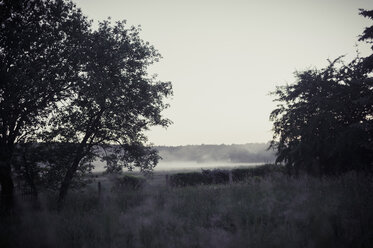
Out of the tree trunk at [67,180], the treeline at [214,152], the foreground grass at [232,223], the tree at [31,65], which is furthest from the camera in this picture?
the treeline at [214,152]

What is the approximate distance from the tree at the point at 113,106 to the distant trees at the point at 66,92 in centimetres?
5

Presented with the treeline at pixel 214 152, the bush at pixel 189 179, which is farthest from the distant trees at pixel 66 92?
the treeline at pixel 214 152

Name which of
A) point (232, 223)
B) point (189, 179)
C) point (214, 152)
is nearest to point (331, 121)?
point (232, 223)

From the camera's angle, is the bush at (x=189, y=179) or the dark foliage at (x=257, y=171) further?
the dark foliage at (x=257, y=171)

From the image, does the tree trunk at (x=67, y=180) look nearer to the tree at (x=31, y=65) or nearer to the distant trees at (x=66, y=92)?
the distant trees at (x=66, y=92)

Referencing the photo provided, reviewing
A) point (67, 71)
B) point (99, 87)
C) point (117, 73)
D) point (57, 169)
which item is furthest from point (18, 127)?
point (117, 73)

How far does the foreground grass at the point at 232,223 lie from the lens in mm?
6102

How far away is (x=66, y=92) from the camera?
37.1 feet

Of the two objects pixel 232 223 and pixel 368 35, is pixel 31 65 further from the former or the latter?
pixel 368 35

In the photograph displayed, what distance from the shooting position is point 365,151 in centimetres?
1452

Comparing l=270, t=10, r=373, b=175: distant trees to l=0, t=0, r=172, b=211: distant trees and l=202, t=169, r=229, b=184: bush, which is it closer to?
l=202, t=169, r=229, b=184: bush

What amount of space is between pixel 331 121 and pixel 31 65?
17041mm

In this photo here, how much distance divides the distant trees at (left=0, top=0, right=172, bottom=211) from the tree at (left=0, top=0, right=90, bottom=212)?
0.12ft

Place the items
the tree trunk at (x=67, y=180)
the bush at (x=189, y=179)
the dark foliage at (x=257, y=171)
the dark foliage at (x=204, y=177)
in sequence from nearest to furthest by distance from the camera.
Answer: the tree trunk at (x=67, y=180), the bush at (x=189, y=179), the dark foliage at (x=204, y=177), the dark foliage at (x=257, y=171)
